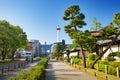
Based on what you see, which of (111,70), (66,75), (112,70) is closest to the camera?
(112,70)

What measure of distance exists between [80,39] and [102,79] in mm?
14297

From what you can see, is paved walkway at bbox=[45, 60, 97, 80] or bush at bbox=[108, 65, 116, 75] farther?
bush at bbox=[108, 65, 116, 75]

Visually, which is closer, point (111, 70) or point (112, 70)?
point (112, 70)

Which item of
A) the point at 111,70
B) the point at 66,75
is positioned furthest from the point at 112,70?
the point at 66,75

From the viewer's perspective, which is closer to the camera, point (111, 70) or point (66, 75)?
point (111, 70)

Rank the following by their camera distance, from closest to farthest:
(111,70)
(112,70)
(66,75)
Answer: (112,70) → (111,70) → (66,75)

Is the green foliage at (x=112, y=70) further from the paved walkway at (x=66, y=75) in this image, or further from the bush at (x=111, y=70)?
the paved walkway at (x=66, y=75)

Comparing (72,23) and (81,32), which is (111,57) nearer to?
(81,32)

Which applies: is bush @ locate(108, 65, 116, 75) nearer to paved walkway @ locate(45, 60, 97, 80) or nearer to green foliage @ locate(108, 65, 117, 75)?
green foliage @ locate(108, 65, 117, 75)

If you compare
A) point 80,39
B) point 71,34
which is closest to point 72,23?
point 71,34

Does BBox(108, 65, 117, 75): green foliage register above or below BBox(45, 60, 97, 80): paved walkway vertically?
above

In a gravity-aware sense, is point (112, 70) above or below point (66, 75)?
above

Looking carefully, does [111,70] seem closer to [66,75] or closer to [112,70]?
[112,70]

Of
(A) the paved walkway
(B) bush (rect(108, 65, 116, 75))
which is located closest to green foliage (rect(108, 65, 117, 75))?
(B) bush (rect(108, 65, 116, 75))
